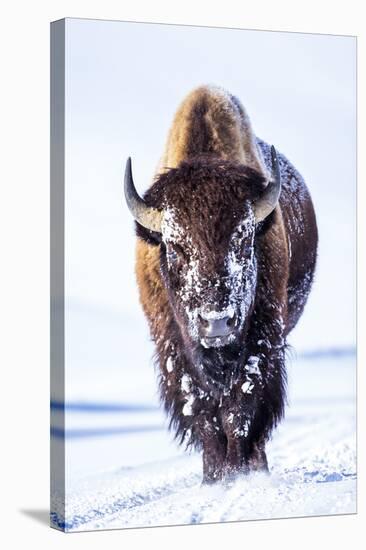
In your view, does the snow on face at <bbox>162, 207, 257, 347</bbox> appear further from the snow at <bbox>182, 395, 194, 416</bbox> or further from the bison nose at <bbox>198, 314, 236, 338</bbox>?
the snow at <bbox>182, 395, 194, 416</bbox>

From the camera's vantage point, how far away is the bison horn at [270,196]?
29.7ft

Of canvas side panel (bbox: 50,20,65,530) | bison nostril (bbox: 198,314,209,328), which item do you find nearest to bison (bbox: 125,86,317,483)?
bison nostril (bbox: 198,314,209,328)

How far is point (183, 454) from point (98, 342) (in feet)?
2.86

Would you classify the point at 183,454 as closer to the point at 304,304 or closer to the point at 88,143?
the point at 304,304

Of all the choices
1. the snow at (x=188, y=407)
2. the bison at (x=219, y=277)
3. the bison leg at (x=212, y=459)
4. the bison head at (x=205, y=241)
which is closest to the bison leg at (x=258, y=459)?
the bison at (x=219, y=277)

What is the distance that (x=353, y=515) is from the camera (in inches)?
376

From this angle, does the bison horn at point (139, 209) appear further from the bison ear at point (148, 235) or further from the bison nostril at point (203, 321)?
the bison nostril at point (203, 321)

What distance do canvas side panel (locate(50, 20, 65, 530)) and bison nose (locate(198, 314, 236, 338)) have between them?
79cm

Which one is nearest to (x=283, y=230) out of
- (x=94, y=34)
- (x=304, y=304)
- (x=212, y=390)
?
(x=304, y=304)

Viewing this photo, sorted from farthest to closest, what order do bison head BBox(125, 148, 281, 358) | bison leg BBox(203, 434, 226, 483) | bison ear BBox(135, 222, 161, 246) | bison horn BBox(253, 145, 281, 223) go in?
bison leg BBox(203, 434, 226, 483) → bison horn BBox(253, 145, 281, 223) → bison ear BBox(135, 222, 161, 246) → bison head BBox(125, 148, 281, 358)

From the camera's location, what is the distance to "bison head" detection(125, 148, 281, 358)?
346 inches

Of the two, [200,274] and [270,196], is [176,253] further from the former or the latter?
[270,196]

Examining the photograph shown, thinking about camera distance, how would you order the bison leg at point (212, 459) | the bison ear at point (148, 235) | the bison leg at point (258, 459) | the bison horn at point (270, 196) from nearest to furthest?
1. the bison ear at point (148, 235)
2. the bison horn at point (270, 196)
3. the bison leg at point (212, 459)
4. the bison leg at point (258, 459)

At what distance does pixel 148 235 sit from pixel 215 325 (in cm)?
64
